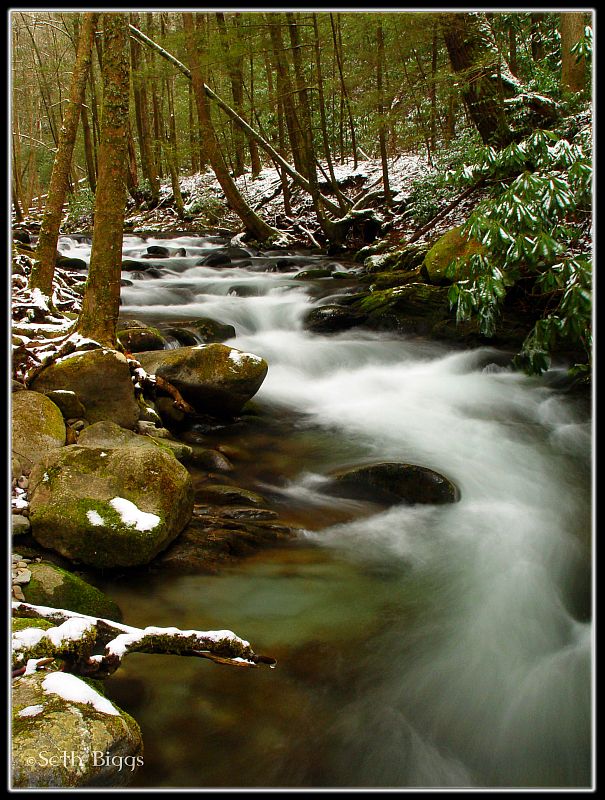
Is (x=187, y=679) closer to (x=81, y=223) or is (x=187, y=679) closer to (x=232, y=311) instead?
(x=232, y=311)

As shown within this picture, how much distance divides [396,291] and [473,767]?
7274 mm

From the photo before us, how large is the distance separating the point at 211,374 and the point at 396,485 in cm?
214

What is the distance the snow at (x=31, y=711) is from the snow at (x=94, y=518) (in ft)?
4.71

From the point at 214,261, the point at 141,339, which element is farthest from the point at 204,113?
the point at 141,339

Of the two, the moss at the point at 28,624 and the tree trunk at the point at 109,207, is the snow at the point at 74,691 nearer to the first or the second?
the moss at the point at 28,624

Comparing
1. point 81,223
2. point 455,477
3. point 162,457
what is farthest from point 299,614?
point 81,223

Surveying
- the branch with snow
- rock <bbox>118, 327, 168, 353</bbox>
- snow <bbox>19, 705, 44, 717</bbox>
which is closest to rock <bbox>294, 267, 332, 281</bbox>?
rock <bbox>118, 327, 168, 353</bbox>

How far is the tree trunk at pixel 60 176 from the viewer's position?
18.3ft

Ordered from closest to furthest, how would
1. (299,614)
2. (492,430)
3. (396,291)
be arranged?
1. (299,614)
2. (492,430)
3. (396,291)

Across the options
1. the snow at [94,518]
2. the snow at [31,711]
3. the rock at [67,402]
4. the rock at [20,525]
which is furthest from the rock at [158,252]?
the snow at [31,711]

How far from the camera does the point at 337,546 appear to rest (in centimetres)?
377

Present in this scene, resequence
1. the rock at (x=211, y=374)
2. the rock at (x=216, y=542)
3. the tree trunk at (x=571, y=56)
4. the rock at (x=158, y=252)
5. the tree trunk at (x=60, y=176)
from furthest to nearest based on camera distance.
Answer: the rock at (x=158, y=252) < the tree trunk at (x=60, y=176) < the rock at (x=211, y=374) < the tree trunk at (x=571, y=56) < the rock at (x=216, y=542)

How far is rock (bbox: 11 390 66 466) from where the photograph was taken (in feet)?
12.1

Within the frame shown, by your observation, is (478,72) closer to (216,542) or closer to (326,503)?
(326,503)
